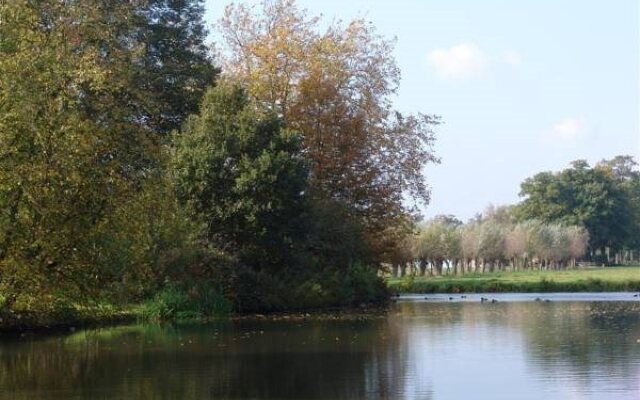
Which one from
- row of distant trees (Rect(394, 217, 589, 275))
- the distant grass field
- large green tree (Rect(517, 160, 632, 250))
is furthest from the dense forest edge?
large green tree (Rect(517, 160, 632, 250))

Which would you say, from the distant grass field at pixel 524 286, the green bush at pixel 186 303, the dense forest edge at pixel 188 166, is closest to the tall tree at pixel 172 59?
the dense forest edge at pixel 188 166

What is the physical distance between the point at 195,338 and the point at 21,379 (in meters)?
10.2

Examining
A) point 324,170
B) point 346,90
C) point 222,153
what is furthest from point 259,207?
point 346,90

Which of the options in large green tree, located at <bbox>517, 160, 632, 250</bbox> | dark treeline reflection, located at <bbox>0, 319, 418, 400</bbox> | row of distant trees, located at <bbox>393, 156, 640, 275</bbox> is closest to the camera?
dark treeline reflection, located at <bbox>0, 319, 418, 400</bbox>

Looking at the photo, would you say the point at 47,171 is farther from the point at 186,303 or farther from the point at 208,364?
the point at 186,303

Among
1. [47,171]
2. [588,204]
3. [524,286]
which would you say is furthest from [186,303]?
[588,204]

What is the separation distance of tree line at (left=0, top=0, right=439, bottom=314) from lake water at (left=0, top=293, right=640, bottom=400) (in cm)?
316

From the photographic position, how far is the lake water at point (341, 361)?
17.8 m

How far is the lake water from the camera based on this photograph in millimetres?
17828

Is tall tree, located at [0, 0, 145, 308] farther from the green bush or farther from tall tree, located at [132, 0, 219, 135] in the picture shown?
tall tree, located at [132, 0, 219, 135]

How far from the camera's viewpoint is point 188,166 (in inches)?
1666

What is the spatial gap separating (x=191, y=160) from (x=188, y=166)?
0.30m

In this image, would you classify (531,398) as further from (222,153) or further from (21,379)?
(222,153)

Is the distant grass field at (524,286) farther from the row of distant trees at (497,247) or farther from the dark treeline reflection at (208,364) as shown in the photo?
the dark treeline reflection at (208,364)
